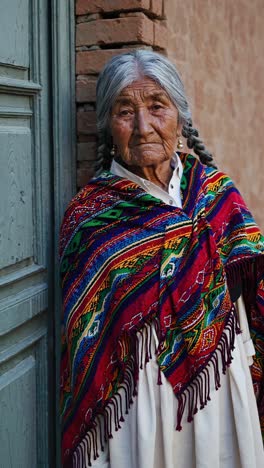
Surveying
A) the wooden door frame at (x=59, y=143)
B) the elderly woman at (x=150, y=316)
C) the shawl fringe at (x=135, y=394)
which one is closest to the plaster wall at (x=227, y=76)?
the wooden door frame at (x=59, y=143)

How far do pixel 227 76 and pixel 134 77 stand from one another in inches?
75.7

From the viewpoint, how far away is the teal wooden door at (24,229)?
99.0 inches

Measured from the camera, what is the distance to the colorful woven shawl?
2373mm

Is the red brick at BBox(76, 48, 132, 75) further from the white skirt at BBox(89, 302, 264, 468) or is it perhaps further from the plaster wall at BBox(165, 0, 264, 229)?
the white skirt at BBox(89, 302, 264, 468)

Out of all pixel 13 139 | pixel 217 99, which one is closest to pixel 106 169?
pixel 13 139

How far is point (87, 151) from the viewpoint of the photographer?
9.77 feet

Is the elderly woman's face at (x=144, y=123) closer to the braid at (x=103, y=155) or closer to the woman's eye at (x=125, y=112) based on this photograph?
the woman's eye at (x=125, y=112)

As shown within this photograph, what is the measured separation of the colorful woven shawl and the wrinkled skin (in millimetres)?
145

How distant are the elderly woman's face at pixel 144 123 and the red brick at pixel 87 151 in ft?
1.15

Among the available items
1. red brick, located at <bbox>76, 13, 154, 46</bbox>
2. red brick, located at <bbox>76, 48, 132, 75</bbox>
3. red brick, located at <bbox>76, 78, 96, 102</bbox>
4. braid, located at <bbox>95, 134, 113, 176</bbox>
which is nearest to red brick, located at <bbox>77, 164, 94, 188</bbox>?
braid, located at <bbox>95, 134, 113, 176</bbox>

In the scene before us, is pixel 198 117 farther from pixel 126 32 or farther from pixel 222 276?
pixel 222 276

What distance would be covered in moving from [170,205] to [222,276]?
28cm

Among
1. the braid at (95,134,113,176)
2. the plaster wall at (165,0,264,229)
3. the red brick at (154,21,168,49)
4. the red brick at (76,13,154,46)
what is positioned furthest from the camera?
the plaster wall at (165,0,264,229)

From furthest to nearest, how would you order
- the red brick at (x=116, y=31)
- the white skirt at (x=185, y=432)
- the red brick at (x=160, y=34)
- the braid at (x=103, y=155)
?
the red brick at (x=160, y=34)
the red brick at (x=116, y=31)
the braid at (x=103, y=155)
the white skirt at (x=185, y=432)
